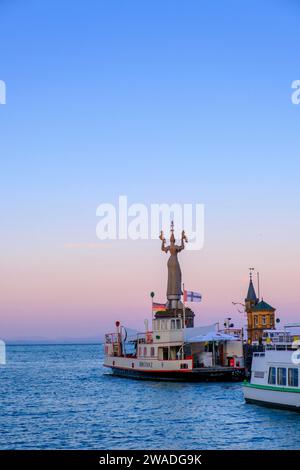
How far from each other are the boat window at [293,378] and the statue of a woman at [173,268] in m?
43.3

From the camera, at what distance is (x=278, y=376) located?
4378 centimetres

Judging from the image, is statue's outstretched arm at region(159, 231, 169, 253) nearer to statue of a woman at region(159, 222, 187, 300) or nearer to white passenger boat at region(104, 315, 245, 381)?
Result: statue of a woman at region(159, 222, 187, 300)

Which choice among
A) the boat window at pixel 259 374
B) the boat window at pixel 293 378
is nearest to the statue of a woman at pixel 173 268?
the boat window at pixel 259 374

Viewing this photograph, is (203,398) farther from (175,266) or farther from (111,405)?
(175,266)

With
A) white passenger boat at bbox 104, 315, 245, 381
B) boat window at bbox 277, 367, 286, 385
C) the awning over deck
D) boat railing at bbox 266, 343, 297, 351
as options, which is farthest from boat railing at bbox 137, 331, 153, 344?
boat window at bbox 277, 367, 286, 385

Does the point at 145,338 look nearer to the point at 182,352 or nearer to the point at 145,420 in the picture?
the point at 182,352

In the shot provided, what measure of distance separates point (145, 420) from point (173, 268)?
1671 inches

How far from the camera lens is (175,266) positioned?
86500 mm

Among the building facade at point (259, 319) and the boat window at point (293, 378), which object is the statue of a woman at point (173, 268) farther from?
the boat window at point (293, 378)

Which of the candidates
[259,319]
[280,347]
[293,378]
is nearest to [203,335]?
[280,347]

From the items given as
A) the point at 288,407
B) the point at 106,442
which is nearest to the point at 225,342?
the point at 288,407

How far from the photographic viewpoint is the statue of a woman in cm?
8575

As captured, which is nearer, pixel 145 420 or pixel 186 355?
pixel 145 420
